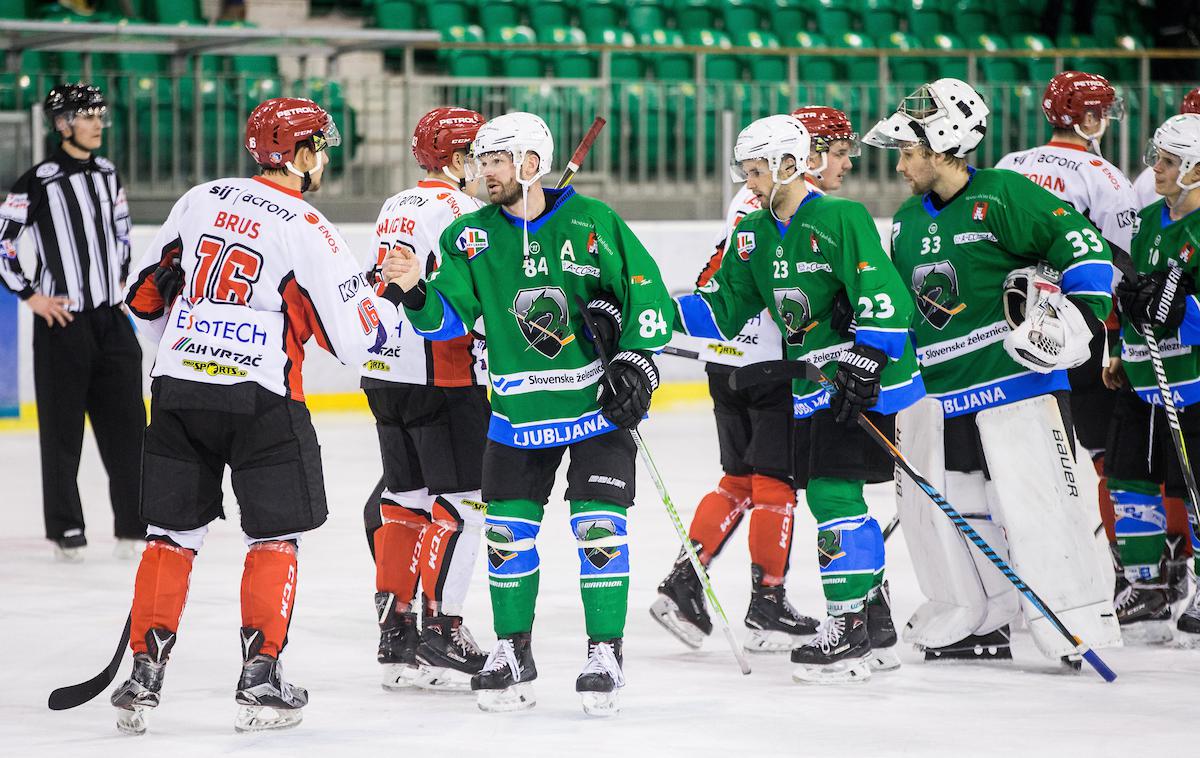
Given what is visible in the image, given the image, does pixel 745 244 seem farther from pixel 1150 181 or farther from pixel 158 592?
pixel 1150 181

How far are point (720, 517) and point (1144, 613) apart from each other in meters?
1.29

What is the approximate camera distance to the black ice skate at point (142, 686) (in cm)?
373

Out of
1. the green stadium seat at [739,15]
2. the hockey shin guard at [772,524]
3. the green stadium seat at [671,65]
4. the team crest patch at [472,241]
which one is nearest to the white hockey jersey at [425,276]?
the team crest patch at [472,241]

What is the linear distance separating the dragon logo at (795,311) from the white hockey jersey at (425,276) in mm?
821

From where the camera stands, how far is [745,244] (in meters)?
4.53

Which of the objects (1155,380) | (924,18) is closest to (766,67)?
(924,18)

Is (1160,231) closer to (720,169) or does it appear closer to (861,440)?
→ (861,440)

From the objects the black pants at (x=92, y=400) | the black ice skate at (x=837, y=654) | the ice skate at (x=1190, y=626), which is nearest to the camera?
the black ice skate at (x=837, y=654)

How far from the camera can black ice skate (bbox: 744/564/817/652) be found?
4.75 m

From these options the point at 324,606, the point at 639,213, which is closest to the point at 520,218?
the point at 324,606

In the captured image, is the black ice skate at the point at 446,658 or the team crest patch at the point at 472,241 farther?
the black ice skate at the point at 446,658

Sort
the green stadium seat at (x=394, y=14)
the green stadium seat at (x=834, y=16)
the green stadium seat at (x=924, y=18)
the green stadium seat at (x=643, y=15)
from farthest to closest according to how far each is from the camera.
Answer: the green stadium seat at (x=924, y=18)
the green stadium seat at (x=834, y=16)
the green stadium seat at (x=643, y=15)
the green stadium seat at (x=394, y=14)

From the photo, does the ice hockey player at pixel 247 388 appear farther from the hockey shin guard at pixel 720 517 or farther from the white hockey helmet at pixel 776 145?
the hockey shin guard at pixel 720 517

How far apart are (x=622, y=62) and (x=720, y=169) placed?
1669 mm
